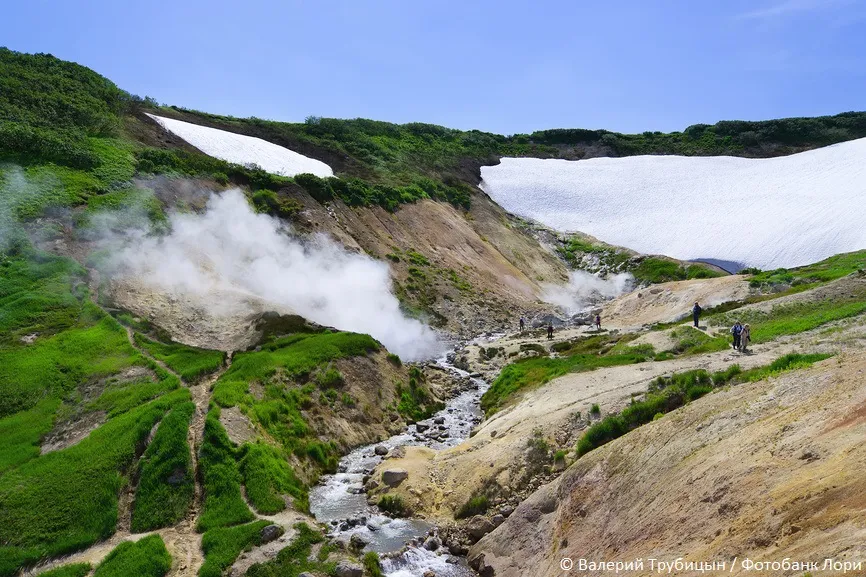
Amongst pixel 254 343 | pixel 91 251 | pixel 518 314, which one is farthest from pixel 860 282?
pixel 91 251

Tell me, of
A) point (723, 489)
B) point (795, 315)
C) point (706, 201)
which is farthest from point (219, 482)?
point (706, 201)

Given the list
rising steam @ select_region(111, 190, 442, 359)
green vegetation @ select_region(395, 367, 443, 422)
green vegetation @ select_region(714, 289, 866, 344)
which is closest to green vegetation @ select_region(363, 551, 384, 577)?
green vegetation @ select_region(395, 367, 443, 422)

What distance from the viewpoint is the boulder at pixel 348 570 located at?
16781 mm

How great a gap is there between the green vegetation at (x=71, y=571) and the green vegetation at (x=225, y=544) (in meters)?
3.25

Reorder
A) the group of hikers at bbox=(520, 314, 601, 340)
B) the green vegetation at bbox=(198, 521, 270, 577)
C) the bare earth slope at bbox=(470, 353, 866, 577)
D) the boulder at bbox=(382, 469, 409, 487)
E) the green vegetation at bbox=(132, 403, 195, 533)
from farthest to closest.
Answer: the group of hikers at bbox=(520, 314, 601, 340)
the boulder at bbox=(382, 469, 409, 487)
the green vegetation at bbox=(132, 403, 195, 533)
the green vegetation at bbox=(198, 521, 270, 577)
the bare earth slope at bbox=(470, 353, 866, 577)

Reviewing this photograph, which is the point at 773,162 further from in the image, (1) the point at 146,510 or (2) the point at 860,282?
(1) the point at 146,510

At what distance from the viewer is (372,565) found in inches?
688

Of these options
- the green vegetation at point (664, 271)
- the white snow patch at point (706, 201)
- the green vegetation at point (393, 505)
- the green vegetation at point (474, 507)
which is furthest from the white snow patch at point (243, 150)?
the green vegetation at point (474, 507)

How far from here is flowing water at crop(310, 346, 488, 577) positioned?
18.0 meters

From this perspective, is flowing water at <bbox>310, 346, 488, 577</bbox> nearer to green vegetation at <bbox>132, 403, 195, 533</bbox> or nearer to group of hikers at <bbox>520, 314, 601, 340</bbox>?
green vegetation at <bbox>132, 403, 195, 533</bbox>

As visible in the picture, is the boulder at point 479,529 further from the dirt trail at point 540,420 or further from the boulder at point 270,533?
the boulder at point 270,533

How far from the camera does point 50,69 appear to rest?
68875mm

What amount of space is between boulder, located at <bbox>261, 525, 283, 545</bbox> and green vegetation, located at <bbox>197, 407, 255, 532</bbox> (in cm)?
133

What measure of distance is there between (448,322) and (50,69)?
58973 mm
